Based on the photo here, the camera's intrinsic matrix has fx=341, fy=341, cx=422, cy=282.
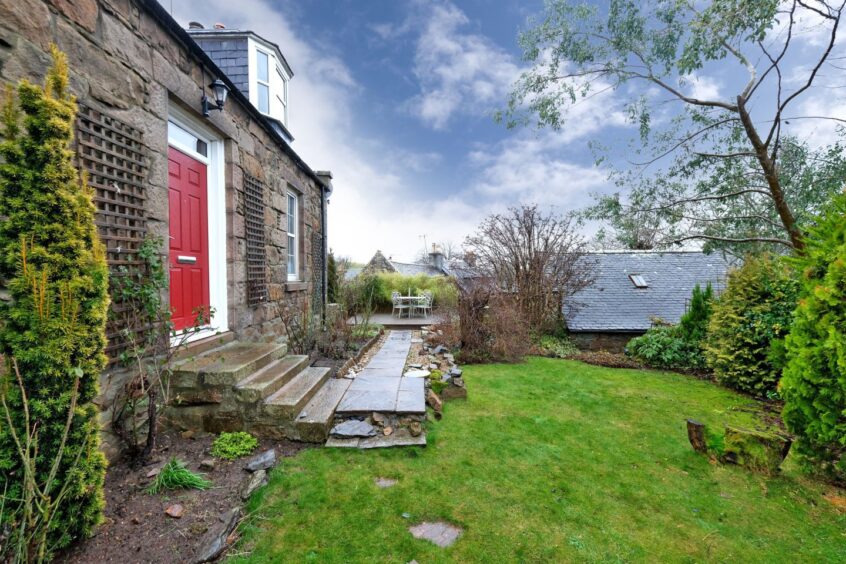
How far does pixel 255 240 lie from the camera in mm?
4656

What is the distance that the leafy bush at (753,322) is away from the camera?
510cm

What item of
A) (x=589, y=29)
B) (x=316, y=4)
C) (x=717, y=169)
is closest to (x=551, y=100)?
(x=589, y=29)

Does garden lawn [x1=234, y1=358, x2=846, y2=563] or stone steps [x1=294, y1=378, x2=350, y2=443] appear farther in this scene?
stone steps [x1=294, y1=378, x2=350, y2=443]

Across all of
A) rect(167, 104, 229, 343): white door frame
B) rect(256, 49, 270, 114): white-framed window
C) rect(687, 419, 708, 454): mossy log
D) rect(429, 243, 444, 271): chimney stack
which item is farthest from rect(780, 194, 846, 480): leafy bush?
rect(429, 243, 444, 271): chimney stack

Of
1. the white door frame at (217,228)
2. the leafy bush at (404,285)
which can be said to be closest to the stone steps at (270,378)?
the white door frame at (217,228)

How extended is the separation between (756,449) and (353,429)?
3.59 m

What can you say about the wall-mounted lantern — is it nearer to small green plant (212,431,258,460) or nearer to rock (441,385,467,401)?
small green plant (212,431,258,460)

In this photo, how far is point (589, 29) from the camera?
6.56 m

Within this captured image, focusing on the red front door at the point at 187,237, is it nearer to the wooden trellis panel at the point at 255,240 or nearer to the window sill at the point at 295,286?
the wooden trellis panel at the point at 255,240

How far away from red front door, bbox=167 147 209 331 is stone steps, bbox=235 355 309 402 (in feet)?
2.92

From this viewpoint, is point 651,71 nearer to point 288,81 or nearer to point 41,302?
point 288,81

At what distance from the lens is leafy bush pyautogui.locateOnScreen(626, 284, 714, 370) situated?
6.84 meters

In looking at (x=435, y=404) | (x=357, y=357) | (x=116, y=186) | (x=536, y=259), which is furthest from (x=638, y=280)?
(x=116, y=186)

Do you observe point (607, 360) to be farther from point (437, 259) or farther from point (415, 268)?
point (415, 268)
